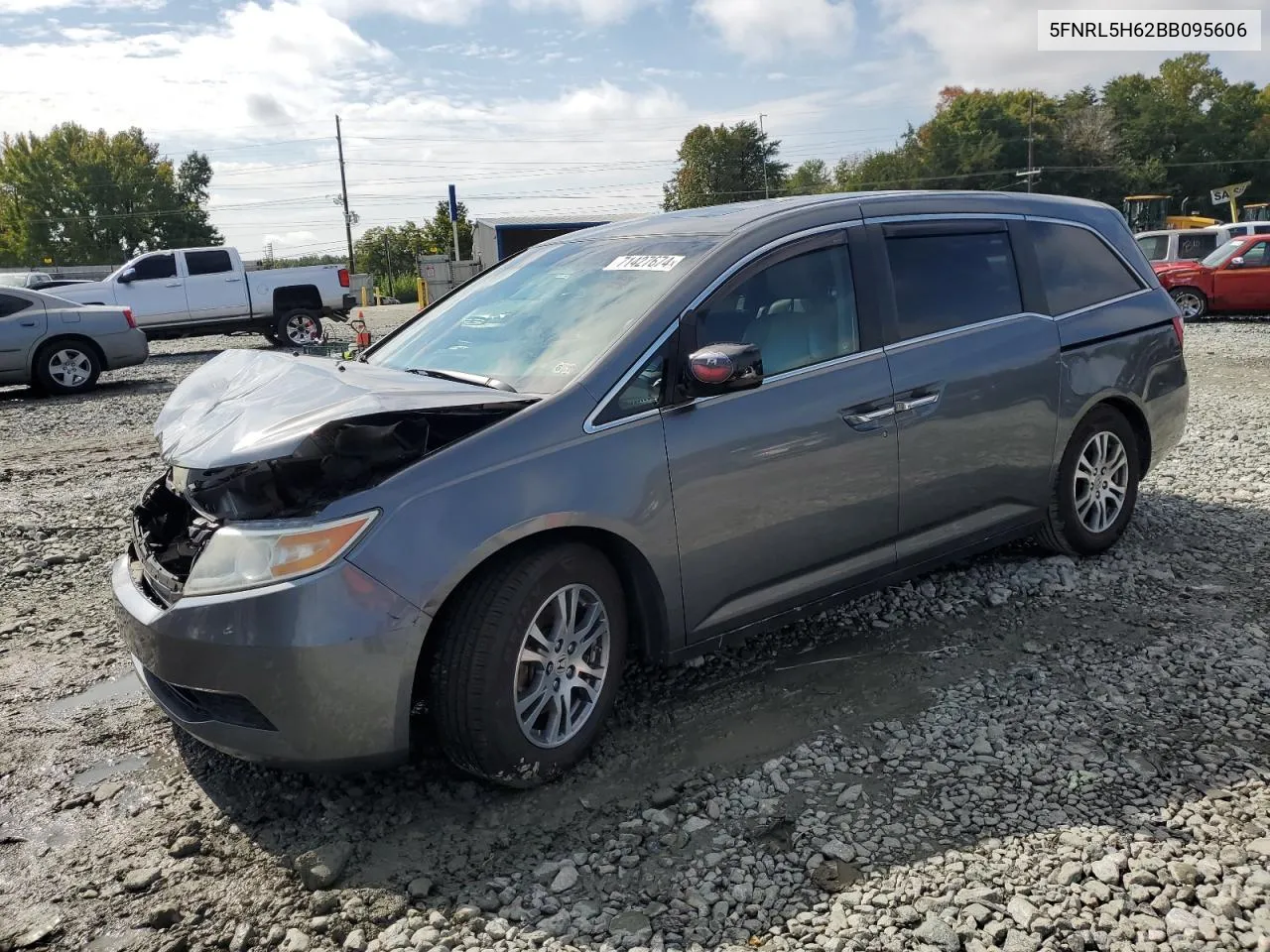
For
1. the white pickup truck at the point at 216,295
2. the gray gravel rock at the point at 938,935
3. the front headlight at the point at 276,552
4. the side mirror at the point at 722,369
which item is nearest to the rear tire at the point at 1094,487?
the side mirror at the point at 722,369

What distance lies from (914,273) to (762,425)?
47.7 inches

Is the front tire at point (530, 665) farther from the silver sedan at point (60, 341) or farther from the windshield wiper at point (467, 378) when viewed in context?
the silver sedan at point (60, 341)

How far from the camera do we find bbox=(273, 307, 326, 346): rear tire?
1998cm

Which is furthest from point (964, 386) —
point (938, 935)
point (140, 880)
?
point (140, 880)

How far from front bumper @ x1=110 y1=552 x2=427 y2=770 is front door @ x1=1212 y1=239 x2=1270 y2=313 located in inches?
753

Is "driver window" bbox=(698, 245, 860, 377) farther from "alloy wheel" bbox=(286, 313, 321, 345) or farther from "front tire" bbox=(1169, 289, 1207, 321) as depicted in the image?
"alloy wheel" bbox=(286, 313, 321, 345)

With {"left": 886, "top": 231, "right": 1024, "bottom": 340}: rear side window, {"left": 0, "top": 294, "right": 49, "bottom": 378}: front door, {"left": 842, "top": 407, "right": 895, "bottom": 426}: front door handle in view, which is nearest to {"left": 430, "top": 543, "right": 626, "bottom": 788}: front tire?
{"left": 842, "top": 407, "right": 895, "bottom": 426}: front door handle

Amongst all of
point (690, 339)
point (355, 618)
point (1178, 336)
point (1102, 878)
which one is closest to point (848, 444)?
point (690, 339)

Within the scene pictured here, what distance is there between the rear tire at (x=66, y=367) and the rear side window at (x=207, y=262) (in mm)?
6190

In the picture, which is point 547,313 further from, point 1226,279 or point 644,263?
point 1226,279

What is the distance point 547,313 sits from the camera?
3820 mm

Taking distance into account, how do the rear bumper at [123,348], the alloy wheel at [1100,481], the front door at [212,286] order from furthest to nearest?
the front door at [212,286], the rear bumper at [123,348], the alloy wheel at [1100,481]

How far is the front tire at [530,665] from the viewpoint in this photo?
114 inches

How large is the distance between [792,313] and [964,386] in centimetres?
92
